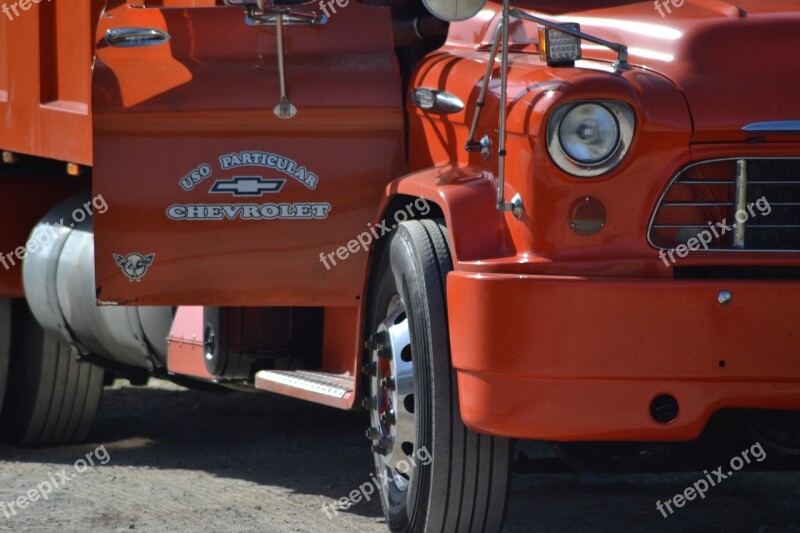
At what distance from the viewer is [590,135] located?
372 centimetres

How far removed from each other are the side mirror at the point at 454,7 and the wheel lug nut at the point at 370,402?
1.30m

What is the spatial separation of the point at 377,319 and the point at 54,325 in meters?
2.28

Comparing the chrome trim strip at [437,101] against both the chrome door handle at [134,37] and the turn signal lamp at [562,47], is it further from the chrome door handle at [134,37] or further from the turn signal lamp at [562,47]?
the chrome door handle at [134,37]

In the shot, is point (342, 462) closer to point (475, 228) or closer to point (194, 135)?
point (194, 135)

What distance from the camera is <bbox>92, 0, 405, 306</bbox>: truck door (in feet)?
15.6

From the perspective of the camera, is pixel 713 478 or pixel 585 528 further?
pixel 713 478

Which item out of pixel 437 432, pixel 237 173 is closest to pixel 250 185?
pixel 237 173

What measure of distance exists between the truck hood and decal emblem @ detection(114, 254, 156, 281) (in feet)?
5.33

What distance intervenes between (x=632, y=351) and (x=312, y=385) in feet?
5.15

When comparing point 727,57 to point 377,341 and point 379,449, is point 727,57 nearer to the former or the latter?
point 377,341

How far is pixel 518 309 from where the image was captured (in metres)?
3.65

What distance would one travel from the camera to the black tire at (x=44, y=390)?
660 cm

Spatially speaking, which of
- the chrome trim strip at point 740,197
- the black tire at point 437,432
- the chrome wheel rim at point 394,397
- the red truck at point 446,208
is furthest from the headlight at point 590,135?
the chrome wheel rim at point 394,397

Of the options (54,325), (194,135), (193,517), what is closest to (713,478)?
(193,517)
